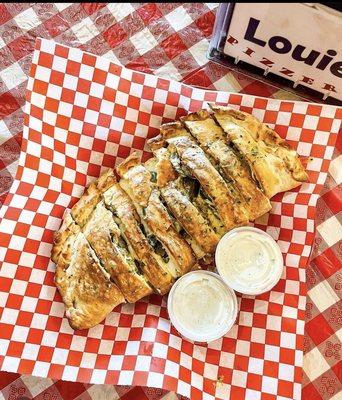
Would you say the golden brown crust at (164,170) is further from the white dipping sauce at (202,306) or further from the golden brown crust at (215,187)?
the white dipping sauce at (202,306)

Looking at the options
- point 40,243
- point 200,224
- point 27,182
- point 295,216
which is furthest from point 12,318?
point 295,216

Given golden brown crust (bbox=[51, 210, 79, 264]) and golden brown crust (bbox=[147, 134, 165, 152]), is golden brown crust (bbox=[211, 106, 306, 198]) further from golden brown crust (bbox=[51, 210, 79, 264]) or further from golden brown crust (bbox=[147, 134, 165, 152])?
golden brown crust (bbox=[51, 210, 79, 264])

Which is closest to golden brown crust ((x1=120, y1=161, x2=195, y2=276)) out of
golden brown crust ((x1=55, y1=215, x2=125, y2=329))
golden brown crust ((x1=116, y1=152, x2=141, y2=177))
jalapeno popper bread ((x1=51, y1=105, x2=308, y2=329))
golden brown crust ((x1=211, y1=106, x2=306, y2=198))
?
jalapeno popper bread ((x1=51, y1=105, x2=308, y2=329))

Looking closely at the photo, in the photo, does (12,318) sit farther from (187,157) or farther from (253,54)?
(253,54)

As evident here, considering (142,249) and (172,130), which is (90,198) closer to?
(142,249)

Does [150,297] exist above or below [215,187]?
Result: below

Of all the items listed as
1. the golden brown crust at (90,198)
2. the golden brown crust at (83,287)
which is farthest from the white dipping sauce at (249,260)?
the golden brown crust at (90,198)

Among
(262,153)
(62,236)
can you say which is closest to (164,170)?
(262,153)

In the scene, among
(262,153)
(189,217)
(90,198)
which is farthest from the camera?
(90,198)
